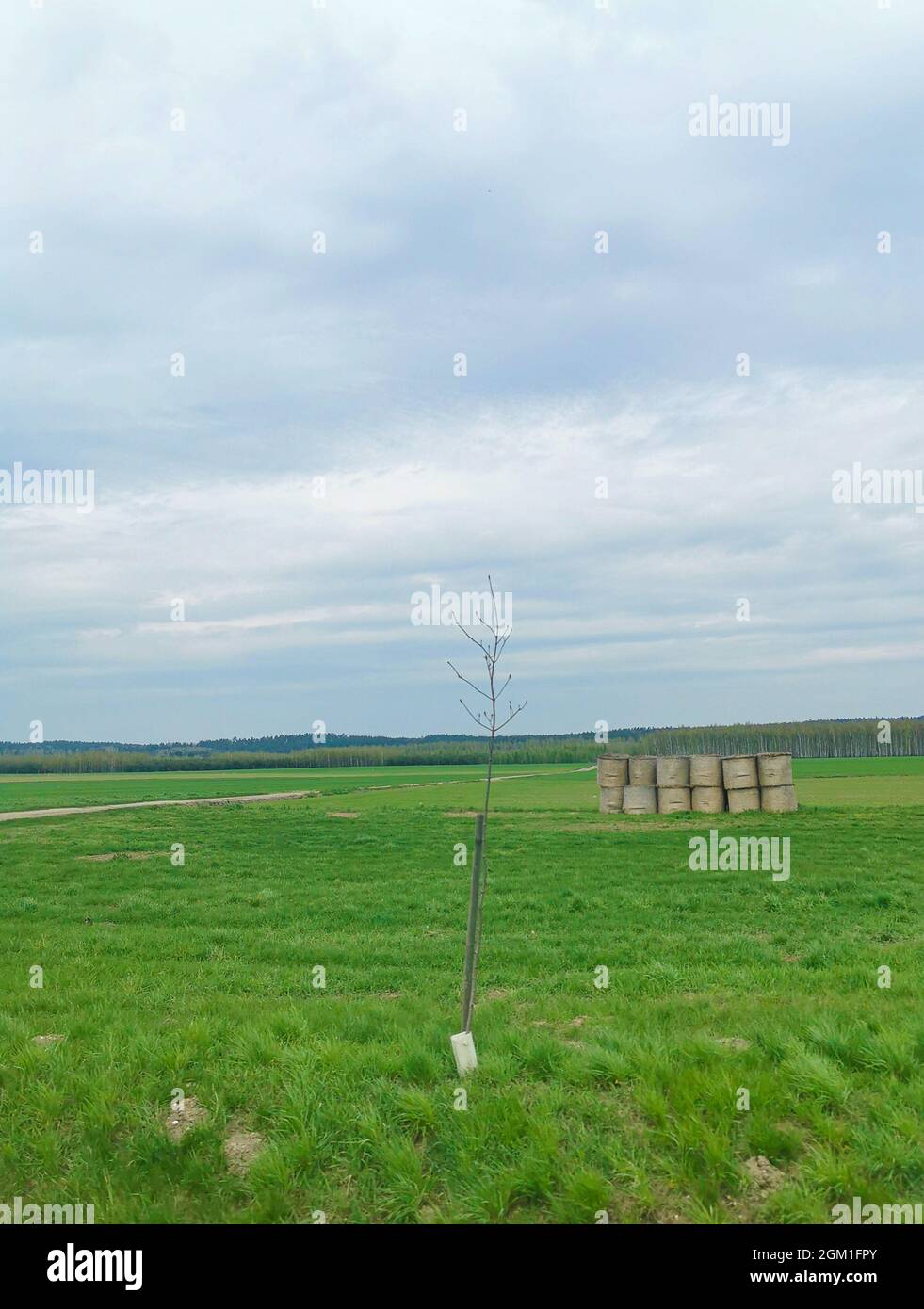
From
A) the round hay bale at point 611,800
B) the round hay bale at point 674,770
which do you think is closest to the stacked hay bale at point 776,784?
the round hay bale at point 674,770

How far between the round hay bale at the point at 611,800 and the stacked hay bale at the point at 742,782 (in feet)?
12.4

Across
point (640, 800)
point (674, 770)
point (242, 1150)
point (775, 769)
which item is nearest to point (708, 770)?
point (674, 770)

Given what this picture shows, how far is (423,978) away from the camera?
980 cm

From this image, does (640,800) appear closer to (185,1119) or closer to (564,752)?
(185,1119)

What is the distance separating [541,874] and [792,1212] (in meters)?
13.1

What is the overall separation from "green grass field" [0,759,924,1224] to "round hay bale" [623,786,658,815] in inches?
679

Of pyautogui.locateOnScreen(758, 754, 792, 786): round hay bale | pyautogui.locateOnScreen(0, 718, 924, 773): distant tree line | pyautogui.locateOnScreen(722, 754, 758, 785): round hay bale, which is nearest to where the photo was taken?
pyautogui.locateOnScreen(758, 754, 792, 786): round hay bale

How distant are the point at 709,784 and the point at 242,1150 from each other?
2774cm

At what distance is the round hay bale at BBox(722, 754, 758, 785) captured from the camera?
102 feet

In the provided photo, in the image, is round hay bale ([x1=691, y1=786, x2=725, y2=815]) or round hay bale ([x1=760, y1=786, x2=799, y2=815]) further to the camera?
round hay bale ([x1=691, y1=786, x2=725, y2=815])

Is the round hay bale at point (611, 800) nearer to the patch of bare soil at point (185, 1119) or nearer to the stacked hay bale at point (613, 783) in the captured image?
the stacked hay bale at point (613, 783)

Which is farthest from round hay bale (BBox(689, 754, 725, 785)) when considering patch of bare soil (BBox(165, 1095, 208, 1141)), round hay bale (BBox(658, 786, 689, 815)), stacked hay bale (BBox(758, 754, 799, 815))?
patch of bare soil (BBox(165, 1095, 208, 1141))

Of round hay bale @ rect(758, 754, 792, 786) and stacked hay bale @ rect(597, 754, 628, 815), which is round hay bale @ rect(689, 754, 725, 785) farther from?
stacked hay bale @ rect(597, 754, 628, 815)

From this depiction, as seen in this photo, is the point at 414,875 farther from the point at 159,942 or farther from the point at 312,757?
the point at 312,757
